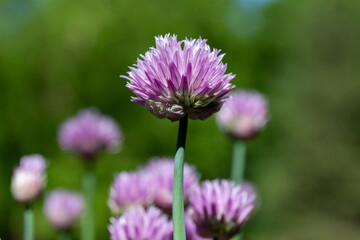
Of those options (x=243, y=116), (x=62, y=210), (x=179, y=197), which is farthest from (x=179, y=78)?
(x=62, y=210)

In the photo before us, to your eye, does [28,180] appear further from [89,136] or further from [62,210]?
[62,210]

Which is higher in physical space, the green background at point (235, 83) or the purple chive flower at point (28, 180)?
the green background at point (235, 83)

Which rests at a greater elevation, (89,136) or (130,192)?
(89,136)

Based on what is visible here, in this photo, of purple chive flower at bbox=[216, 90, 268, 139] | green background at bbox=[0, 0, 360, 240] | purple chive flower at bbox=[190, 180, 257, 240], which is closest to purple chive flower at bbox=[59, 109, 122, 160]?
purple chive flower at bbox=[216, 90, 268, 139]

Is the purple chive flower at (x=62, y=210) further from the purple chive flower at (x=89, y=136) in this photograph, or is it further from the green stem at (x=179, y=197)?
the green stem at (x=179, y=197)

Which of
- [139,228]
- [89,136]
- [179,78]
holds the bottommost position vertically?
[139,228]

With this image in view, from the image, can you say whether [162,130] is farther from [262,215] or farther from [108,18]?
[262,215]

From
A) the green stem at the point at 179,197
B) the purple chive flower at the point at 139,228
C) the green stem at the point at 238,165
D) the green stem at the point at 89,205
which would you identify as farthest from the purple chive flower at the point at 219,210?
the green stem at the point at 89,205
